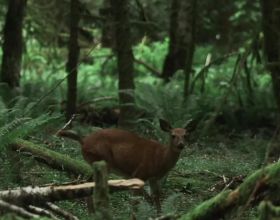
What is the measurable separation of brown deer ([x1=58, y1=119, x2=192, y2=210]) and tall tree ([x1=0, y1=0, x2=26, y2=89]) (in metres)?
5.84

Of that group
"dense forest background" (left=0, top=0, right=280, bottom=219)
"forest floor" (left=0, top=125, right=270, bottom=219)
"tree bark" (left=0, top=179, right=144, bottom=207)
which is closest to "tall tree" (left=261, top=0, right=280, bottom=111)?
"dense forest background" (left=0, top=0, right=280, bottom=219)

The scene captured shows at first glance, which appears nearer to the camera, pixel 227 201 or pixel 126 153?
pixel 227 201

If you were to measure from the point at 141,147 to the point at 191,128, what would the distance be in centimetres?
64

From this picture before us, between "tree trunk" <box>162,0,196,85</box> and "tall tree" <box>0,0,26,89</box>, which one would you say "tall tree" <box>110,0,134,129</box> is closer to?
"tall tree" <box>0,0,26,89</box>

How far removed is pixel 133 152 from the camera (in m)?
7.69

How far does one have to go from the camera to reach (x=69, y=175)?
8.12 m

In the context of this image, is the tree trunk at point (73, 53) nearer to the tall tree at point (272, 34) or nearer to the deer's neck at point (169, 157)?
the tall tree at point (272, 34)

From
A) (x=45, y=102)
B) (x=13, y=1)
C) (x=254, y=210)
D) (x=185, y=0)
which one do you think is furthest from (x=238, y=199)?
(x=185, y=0)

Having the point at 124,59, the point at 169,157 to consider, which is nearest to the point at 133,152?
the point at 169,157

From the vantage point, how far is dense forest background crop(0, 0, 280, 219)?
6227mm

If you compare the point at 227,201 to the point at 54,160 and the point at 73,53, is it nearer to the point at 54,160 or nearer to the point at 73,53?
the point at 54,160

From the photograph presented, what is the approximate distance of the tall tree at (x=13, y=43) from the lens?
12.9 meters

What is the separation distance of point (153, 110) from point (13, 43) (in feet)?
10.3

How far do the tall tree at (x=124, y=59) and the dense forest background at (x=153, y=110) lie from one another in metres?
0.02
